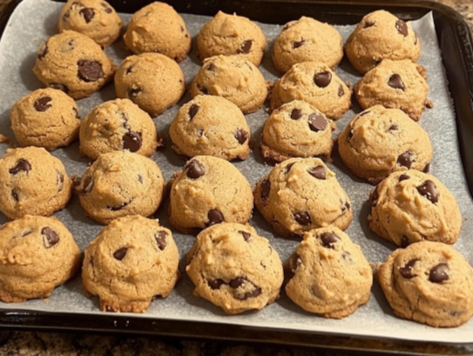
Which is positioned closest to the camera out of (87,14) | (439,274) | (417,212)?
(439,274)

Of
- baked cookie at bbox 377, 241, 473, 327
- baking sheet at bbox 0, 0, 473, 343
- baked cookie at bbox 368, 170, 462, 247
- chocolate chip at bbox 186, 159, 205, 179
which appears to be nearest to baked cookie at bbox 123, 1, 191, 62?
baking sheet at bbox 0, 0, 473, 343

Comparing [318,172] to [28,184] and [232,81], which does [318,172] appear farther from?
[28,184]

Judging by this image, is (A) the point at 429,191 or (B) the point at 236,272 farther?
(A) the point at 429,191

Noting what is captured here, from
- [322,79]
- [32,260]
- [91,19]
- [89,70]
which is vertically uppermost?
[322,79]

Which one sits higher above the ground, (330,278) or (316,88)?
(316,88)

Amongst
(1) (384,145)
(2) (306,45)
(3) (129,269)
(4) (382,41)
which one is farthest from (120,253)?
(4) (382,41)

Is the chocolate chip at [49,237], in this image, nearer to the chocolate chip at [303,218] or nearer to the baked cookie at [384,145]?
the chocolate chip at [303,218]

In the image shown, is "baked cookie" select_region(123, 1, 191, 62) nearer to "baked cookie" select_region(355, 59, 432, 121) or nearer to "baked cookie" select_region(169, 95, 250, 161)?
"baked cookie" select_region(169, 95, 250, 161)
